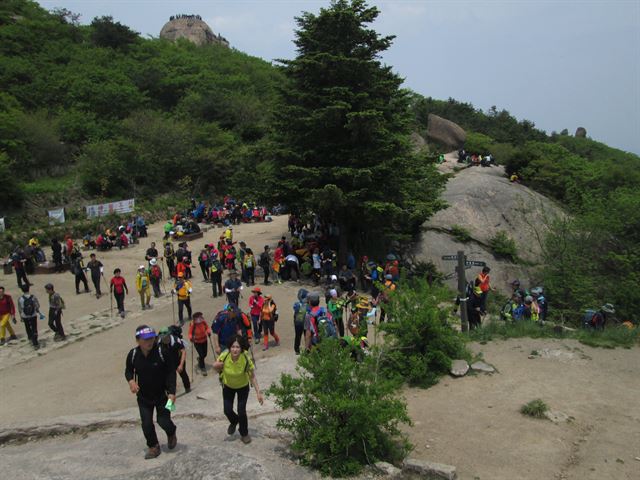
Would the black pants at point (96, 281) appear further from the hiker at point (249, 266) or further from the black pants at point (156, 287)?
the hiker at point (249, 266)

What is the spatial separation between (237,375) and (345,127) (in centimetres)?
1352

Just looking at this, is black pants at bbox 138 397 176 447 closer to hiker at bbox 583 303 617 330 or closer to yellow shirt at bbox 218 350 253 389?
yellow shirt at bbox 218 350 253 389

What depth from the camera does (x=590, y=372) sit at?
9.84 metres

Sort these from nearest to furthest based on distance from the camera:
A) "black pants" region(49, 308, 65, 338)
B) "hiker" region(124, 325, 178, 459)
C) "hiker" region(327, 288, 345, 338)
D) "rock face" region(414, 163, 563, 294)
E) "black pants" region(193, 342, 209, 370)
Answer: "hiker" region(124, 325, 178, 459), "black pants" region(193, 342, 209, 370), "hiker" region(327, 288, 345, 338), "black pants" region(49, 308, 65, 338), "rock face" region(414, 163, 563, 294)

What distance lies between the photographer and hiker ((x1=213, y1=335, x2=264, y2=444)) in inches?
244

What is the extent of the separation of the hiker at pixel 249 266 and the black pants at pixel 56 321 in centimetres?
619

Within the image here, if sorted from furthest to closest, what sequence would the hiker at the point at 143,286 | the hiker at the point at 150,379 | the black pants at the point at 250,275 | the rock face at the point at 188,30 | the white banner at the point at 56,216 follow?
1. the rock face at the point at 188,30
2. the white banner at the point at 56,216
3. the black pants at the point at 250,275
4. the hiker at the point at 143,286
5. the hiker at the point at 150,379

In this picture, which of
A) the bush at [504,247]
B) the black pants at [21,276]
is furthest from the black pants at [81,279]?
the bush at [504,247]

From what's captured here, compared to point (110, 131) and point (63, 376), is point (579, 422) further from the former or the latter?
point (110, 131)

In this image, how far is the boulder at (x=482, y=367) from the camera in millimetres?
9680

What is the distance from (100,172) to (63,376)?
23.4 metres

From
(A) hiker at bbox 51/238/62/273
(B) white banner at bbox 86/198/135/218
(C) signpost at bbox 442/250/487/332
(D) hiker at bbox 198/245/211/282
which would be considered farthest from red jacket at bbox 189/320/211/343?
(B) white banner at bbox 86/198/135/218

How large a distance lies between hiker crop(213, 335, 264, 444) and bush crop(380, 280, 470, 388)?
356cm

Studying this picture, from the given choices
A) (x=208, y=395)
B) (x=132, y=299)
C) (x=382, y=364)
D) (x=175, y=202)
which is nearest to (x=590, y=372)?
(x=382, y=364)
